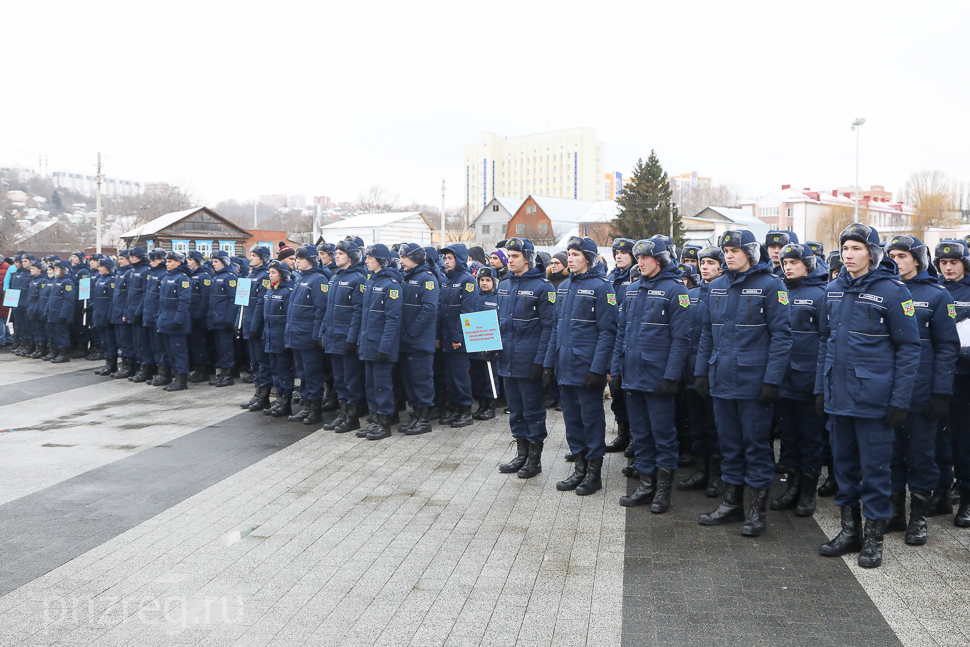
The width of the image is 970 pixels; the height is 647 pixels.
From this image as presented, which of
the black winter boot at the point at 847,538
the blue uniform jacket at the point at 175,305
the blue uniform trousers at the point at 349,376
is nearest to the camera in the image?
the black winter boot at the point at 847,538

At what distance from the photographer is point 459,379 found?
9.41 m

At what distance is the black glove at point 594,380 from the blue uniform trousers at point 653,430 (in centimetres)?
25

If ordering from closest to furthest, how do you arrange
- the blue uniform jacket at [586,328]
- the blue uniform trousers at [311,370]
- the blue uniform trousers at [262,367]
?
the blue uniform jacket at [586,328]
the blue uniform trousers at [311,370]
the blue uniform trousers at [262,367]

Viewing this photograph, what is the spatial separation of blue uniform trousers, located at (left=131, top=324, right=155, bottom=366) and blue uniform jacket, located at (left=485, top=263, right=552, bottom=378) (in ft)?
28.0

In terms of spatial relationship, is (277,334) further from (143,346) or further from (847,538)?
(847,538)

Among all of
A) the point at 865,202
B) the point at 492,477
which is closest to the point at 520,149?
the point at 865,202

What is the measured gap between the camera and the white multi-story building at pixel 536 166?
5207 inches

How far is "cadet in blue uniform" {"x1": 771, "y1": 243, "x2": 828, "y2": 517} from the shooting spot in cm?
590

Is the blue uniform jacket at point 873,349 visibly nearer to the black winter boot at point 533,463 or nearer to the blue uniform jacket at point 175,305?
the black winter boot at point 533,463

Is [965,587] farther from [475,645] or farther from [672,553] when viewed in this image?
[475,645]

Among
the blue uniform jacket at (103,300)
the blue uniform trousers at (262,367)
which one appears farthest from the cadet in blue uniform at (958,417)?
the blue uniform jacket at (103,300)

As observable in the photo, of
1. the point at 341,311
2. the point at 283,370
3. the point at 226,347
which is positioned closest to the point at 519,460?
the point at 341,311

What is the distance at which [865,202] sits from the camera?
75250 mm

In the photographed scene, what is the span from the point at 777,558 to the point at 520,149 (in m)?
144
